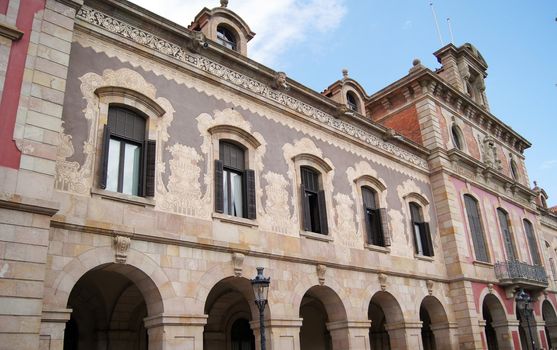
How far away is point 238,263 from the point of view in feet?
38.6

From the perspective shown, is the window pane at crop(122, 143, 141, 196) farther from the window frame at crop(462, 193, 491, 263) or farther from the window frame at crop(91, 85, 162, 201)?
the window frame at crop(462, 193, 491, 263)

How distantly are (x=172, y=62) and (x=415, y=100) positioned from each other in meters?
12.9

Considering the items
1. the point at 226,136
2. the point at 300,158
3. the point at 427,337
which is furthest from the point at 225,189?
the point at 427,337

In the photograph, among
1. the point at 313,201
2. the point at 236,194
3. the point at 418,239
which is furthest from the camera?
the point at 418,239

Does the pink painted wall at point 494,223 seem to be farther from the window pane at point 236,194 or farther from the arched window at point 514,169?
the window pane at point 236,194

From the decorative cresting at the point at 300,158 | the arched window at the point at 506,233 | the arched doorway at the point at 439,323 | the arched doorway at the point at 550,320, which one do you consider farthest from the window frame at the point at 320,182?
the arched doorway at the point at 550,320

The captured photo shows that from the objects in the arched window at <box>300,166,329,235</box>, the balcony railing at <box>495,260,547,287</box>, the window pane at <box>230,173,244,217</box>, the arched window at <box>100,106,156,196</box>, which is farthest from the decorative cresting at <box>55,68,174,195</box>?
the balcony railing at <box>495,260,547,287</box>

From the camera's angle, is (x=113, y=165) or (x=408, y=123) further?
(x=408, y=123)

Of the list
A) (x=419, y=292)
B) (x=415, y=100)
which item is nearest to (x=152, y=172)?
(x=419, y=292)

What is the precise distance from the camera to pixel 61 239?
912 cm

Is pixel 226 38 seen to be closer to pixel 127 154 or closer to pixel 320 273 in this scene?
pixel 127 154

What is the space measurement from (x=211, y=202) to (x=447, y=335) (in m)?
10.8

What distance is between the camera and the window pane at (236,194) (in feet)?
41.7

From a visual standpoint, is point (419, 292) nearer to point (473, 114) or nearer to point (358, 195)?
point (358, 195)
